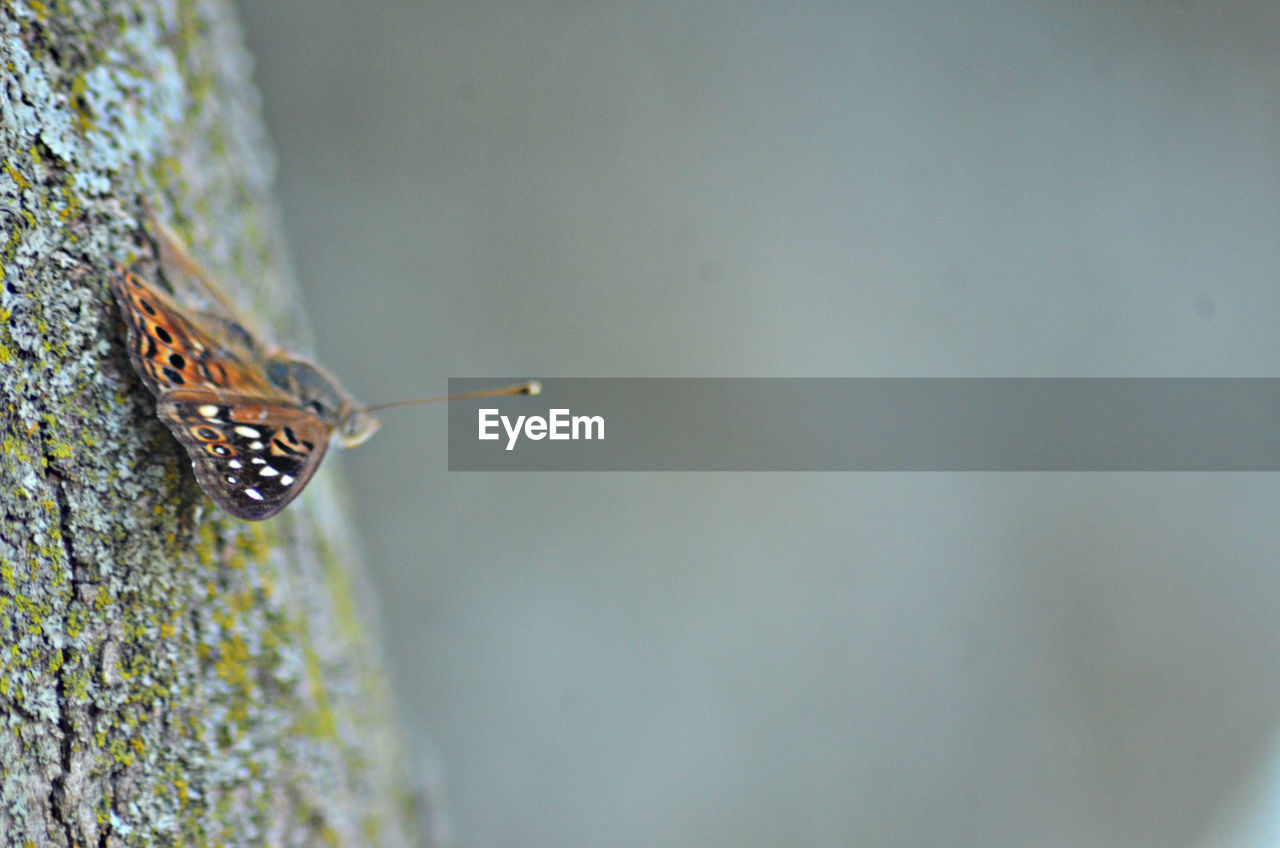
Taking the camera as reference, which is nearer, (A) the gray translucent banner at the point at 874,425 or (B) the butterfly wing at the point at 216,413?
(B) the butterfly wing at the point at 216,413

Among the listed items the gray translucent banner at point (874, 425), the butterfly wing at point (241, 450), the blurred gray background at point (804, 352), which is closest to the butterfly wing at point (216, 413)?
the butterfly wing at point (241, 450)

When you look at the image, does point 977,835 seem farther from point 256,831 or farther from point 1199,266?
point 256,831

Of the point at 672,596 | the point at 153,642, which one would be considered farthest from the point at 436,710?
the point at 153,642

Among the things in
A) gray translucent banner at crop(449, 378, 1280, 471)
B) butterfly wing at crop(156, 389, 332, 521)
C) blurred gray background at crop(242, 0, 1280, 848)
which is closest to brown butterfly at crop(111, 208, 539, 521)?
butterfly wing at crop(156, 389, 332, 521)

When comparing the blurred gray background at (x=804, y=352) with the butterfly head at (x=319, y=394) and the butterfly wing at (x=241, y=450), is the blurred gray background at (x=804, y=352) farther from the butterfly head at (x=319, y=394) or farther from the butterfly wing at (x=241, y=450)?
the butterfly wing at (x=241, y=450)

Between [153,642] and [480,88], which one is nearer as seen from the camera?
[153,642]

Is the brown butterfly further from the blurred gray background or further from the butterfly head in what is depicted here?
the blurred gray background
